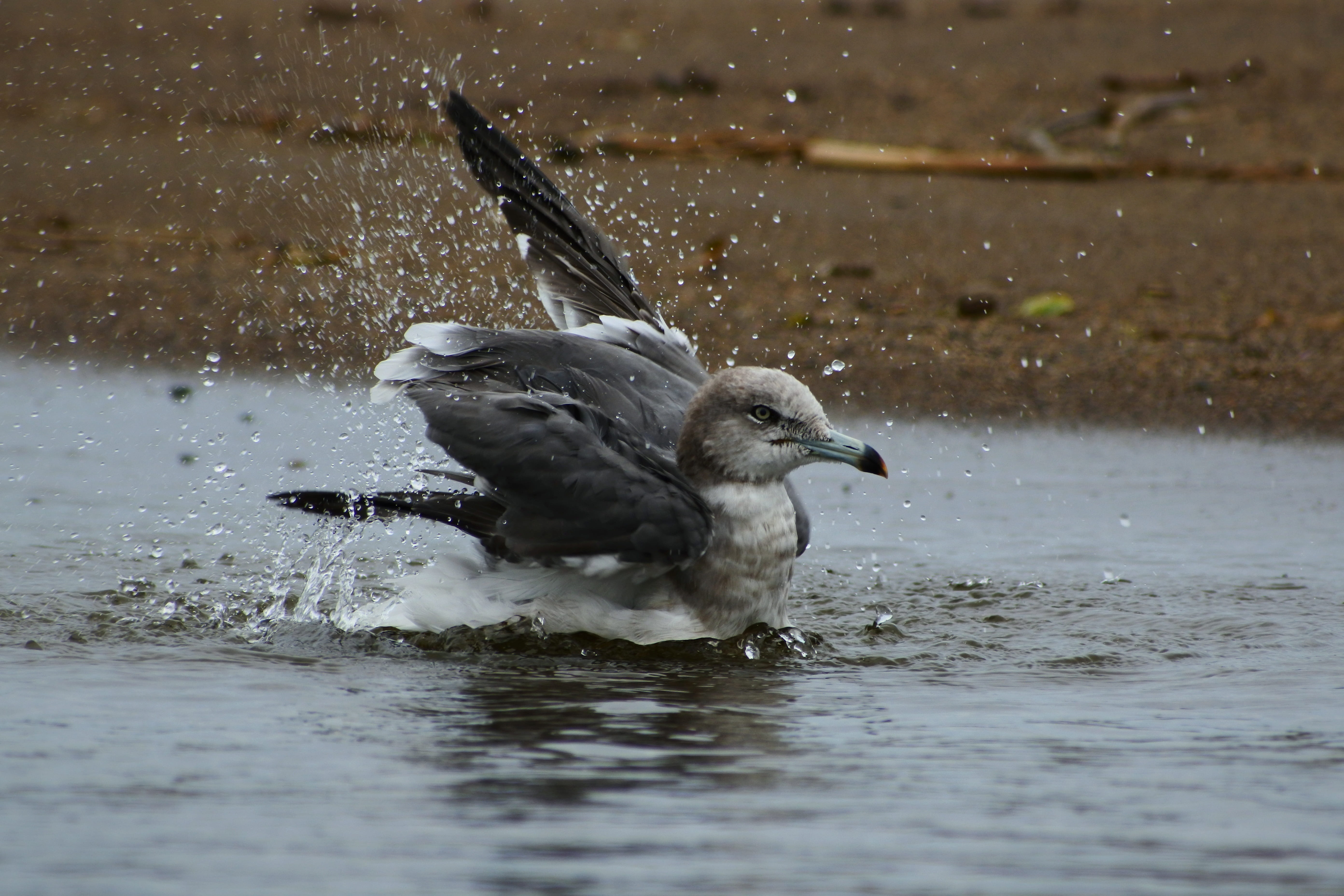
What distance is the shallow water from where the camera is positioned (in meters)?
3.54

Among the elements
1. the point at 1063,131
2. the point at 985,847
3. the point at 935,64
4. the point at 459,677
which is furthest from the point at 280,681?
the point at 935,64

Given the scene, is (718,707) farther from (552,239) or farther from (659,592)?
(552,239)

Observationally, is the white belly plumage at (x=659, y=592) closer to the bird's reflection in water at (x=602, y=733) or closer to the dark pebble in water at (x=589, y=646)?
the dark pebble in water at (x=589, y=646)

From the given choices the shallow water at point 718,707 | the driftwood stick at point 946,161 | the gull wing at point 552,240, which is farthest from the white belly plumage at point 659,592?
the driftwood stick at point 946,161

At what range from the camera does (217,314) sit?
35.5 ft

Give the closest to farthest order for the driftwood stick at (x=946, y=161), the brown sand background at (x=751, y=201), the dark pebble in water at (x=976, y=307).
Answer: the brown sand background at (x=751, y=201)
the dark pebble in water at (x=976, y=307)
the driftwood stick at (x=946, y=161)

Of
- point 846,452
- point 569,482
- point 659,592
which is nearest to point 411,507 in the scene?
point 569,482

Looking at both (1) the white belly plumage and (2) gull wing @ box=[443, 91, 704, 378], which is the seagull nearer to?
(1) the white belly plumage

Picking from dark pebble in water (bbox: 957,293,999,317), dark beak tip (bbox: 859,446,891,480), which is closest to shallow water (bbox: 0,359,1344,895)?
dark beak tip (bbox: 859,446,891,480)

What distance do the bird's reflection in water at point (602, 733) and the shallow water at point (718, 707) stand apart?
1 centimetres

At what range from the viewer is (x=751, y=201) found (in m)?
12.9

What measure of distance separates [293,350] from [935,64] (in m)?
8.69

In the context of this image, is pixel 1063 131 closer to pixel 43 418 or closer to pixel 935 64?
pixel 935 64

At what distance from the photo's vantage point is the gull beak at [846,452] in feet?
17.8
